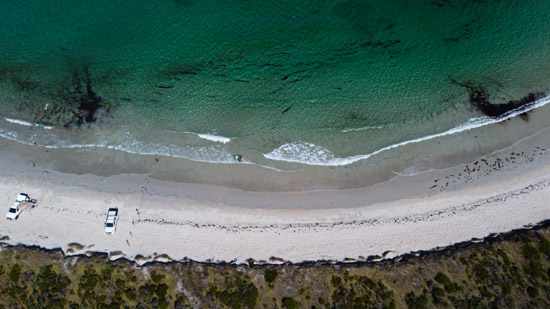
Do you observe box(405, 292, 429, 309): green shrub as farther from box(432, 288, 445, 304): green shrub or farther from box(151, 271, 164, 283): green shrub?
box(151, 271, 164, 283): green shrub

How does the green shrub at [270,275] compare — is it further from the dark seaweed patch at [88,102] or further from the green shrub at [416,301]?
the dark seaweed patch at [88,102]

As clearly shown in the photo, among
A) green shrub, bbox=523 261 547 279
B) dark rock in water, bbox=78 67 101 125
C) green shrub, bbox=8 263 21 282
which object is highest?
dark rock in water, bbox=78 67 101 125

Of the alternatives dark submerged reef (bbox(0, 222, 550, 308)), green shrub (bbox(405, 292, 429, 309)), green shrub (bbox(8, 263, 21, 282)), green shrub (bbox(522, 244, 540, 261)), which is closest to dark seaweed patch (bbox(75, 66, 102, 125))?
dark submerged reef (bbox(0, 222, 550, 308))

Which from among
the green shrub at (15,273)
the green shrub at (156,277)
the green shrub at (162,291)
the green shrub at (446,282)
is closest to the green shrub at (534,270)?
the green shrub at (446,282)

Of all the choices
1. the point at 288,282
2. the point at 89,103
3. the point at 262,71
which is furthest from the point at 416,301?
the point at 89,103

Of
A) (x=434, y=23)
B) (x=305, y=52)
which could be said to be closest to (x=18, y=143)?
(x=305, y=52)

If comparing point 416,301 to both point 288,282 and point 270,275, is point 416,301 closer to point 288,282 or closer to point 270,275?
point 288,282

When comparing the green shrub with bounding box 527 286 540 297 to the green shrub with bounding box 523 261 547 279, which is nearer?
the green shrub with bounding box 527 286 540 297

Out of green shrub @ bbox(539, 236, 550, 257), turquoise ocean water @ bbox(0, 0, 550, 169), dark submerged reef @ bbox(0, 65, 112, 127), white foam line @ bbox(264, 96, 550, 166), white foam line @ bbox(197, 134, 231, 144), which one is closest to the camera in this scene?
green shrub @ bbox(539, 236, 550, 257)
